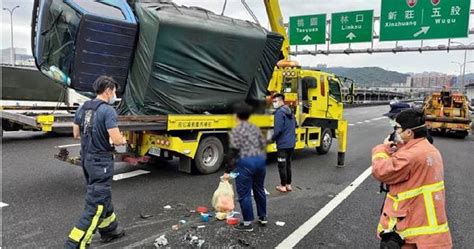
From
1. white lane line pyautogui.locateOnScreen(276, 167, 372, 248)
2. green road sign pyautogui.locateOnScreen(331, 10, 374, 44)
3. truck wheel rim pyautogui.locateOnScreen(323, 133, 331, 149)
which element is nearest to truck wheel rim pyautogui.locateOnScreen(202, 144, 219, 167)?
white lane line pyautogui.locateOnScreen(276, 167, 372, 248)

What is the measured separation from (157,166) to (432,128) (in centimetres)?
1337

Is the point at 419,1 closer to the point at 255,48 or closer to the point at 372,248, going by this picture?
the point at 255,48

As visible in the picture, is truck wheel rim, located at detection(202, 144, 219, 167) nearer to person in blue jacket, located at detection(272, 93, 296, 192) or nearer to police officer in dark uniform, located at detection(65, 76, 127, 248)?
person in blue jacket, located at detection(272, 93, 296, 192)

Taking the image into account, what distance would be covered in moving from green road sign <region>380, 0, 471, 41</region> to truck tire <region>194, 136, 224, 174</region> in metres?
14.4

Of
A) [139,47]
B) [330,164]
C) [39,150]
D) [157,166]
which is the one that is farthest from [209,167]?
[39,150]

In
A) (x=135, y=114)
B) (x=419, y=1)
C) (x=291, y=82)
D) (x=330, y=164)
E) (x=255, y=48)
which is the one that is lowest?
(x=330, y=164)

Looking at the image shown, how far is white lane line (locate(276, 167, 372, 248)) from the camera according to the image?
432 cm

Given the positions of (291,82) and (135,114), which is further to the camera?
(291,82)

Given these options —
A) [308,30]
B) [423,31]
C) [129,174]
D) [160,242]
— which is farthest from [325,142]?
[308,30]

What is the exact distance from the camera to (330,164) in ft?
30.3

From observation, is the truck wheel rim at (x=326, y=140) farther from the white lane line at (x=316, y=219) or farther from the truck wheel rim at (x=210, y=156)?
the truck wheel rim at (x=210, y=156)

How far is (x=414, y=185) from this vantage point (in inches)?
103

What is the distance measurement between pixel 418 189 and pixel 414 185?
0.11 ft

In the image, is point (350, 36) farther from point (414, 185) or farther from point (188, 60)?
point (414, 185)
